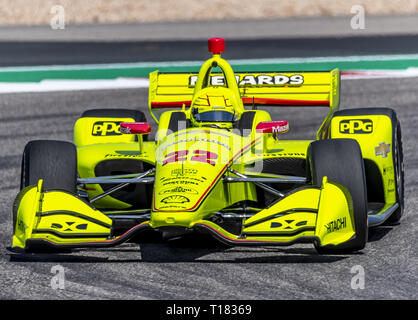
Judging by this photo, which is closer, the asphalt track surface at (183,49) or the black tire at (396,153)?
the black tire at (396,153)

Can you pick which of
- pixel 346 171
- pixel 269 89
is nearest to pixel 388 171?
pixel 346 171

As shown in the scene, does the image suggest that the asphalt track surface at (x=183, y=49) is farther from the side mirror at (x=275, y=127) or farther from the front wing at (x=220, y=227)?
the front wing at (x=220, y=227)

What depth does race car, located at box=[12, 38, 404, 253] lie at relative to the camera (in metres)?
7.09

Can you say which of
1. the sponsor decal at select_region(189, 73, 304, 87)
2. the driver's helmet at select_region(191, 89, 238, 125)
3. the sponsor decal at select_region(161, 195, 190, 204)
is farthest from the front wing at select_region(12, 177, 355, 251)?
the sponsor decal at select_region(189, 73, 304, 87)

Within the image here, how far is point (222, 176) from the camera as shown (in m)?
7.64

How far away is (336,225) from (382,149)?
1.83 meters

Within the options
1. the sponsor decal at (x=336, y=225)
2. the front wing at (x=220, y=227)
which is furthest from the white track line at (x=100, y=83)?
the sponsor decal at (x=336, y=225)

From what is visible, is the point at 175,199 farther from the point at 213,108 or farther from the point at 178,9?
the point at 178,9

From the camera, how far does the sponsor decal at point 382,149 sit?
28.6 ft

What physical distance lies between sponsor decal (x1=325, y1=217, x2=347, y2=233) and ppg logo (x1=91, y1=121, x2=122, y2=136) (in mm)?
3197

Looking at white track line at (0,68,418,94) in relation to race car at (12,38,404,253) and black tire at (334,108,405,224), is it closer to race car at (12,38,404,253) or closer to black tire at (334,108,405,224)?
race car at (12,38,404,253)

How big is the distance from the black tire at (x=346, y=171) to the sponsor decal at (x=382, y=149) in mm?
1093
